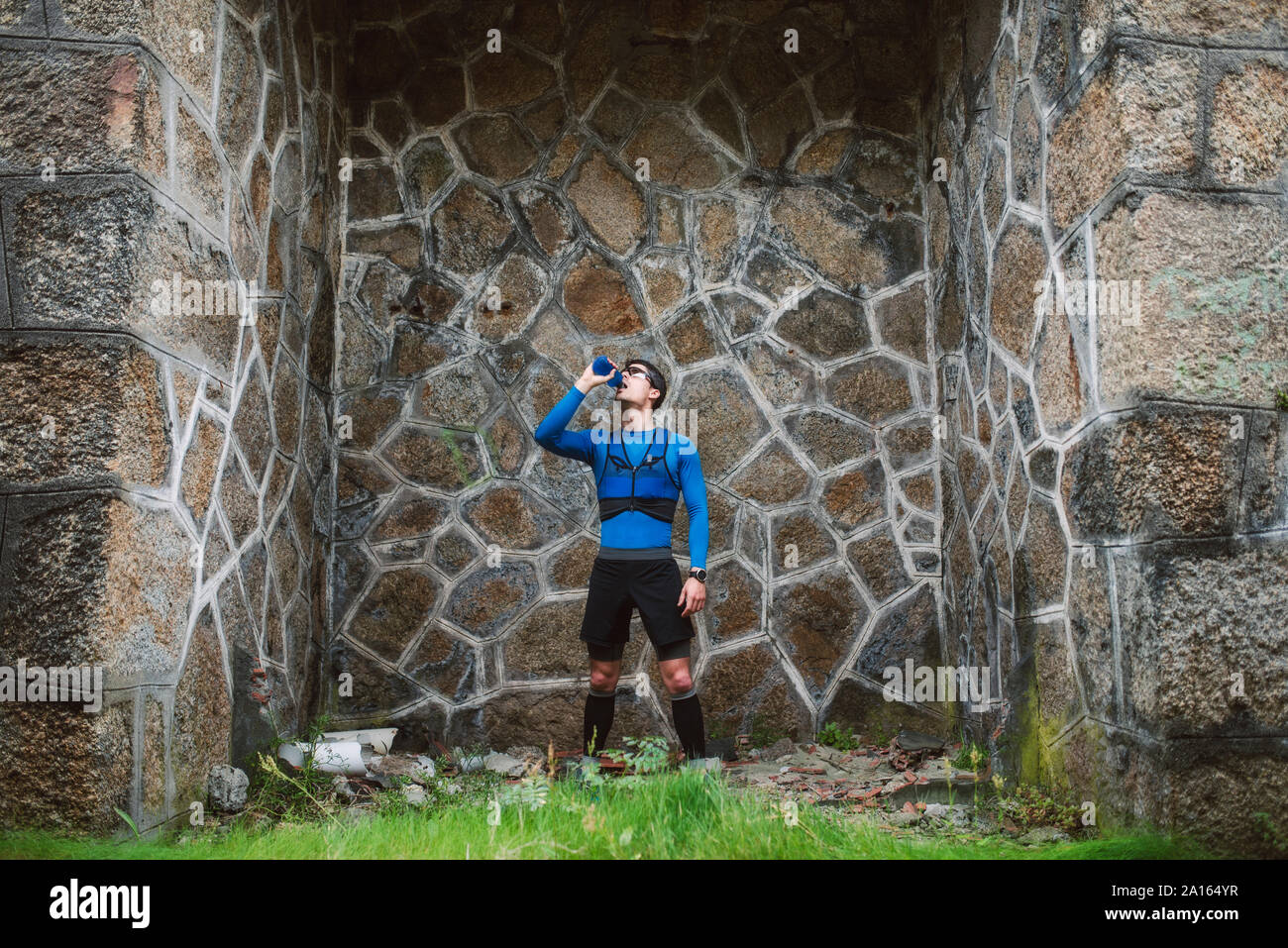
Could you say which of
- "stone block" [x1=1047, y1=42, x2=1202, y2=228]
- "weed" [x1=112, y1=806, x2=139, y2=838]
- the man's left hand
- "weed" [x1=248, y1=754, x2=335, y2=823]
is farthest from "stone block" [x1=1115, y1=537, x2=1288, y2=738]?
"weed" [x1=112, y1=806, x2=139, y2=838]

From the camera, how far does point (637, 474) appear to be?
3953 mm

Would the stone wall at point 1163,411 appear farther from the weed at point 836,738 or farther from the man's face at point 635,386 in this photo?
the man's face at point 635,386

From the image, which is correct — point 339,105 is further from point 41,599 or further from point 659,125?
point 41,599

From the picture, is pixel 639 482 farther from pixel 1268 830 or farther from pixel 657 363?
pixel 1268 830

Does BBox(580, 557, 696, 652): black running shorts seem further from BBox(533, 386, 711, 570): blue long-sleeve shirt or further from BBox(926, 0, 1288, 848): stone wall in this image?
BBox(926, 0, 1288, 848): stone wall

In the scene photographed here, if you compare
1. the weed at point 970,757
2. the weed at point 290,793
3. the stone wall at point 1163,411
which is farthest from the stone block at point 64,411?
the weed at point 970,757

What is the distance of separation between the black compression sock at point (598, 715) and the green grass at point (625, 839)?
0.93 meters

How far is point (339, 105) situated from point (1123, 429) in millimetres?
4140

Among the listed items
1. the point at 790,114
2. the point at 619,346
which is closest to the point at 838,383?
the point at 619,346

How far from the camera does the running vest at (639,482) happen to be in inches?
156

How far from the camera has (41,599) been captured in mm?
2750

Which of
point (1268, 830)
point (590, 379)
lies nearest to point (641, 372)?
point (590, 379)

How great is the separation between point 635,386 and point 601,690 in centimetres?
127

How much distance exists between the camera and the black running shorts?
152 inches
